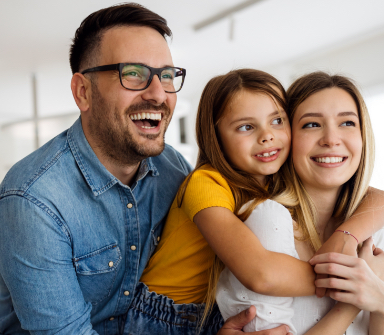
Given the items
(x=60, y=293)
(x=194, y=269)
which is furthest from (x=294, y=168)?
(x=60, y=293)

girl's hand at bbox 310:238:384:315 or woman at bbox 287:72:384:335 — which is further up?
woman at bbox 287:72:384:335

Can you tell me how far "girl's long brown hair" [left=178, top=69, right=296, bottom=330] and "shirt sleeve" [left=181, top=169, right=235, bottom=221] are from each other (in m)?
0.04

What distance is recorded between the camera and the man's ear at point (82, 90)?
1.63m

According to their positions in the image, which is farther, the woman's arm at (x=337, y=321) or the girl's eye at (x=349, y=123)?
the girl's eye at (x=349, y=123)

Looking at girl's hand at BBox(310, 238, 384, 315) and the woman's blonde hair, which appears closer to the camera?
girl's hand at BBox(310, 238, 384, 315)

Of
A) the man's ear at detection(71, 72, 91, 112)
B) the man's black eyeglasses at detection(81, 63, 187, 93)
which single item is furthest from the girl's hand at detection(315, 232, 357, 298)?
the man's ear at detection(71, 72, 91, 112)

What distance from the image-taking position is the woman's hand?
45.6 inches

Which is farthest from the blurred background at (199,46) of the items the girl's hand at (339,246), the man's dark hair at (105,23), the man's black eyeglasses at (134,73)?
the girl's hand at (339,246)

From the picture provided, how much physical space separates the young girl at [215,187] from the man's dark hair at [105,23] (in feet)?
1.32

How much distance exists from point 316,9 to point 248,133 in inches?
148

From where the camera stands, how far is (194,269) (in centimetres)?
149

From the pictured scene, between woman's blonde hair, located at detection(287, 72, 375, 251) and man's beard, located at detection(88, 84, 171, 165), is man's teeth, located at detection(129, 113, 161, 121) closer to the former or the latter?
man's beard, located at detection(88, 84, 171, 165)

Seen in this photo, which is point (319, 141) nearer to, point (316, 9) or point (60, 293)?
point (60, 293)

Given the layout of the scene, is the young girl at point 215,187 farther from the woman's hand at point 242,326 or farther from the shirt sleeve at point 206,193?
the woman's hand at point 242,326
